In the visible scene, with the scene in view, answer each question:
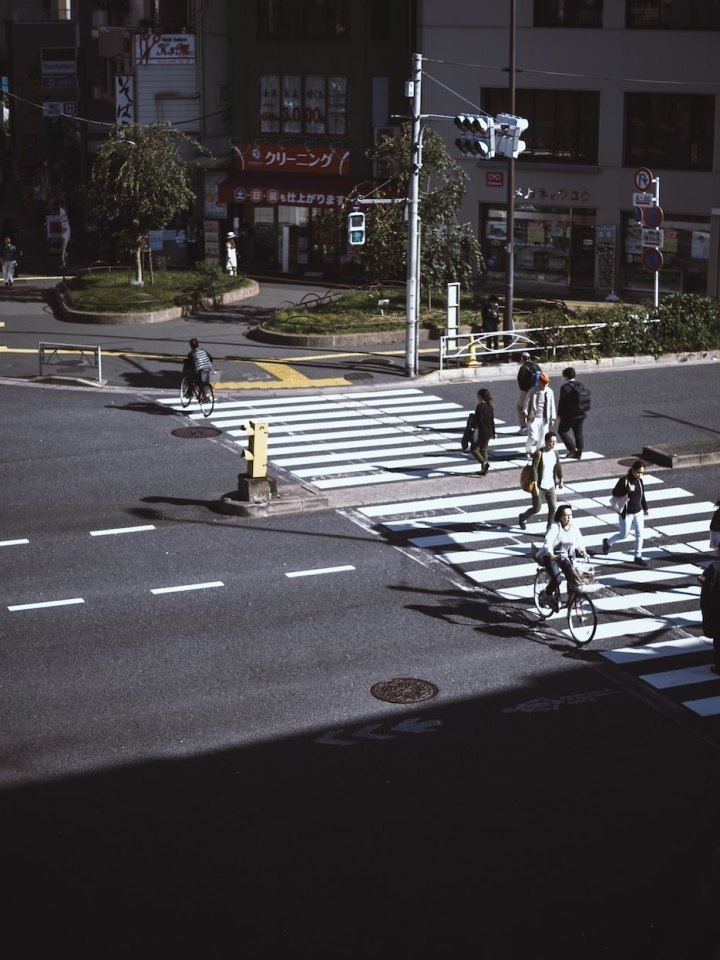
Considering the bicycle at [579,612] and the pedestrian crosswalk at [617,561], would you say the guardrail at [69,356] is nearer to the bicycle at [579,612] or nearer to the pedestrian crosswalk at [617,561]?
the pedestrian crosswalk at [617,561]

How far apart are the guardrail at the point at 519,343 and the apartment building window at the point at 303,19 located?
58.5 ft

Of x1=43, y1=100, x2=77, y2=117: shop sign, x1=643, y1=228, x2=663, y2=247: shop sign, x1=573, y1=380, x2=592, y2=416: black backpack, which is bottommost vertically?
x1=573, y1=380, x2=592, y2=416: black backpack

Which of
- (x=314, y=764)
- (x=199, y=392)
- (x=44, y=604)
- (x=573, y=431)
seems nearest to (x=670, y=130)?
(x=573, y=431)

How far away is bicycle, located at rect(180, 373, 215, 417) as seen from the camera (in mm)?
29141

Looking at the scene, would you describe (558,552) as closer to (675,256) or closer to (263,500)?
(263,500)

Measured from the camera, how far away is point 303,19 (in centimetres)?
4897

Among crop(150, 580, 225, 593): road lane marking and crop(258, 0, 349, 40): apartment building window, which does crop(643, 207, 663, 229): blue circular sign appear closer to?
crop(258, 0, 349, 40): apartment building window

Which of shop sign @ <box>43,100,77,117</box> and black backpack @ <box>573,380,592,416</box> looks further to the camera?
shop sign @ <box>43,100,77,117</box>

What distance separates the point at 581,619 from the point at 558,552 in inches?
37.2

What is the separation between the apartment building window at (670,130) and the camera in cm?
4462

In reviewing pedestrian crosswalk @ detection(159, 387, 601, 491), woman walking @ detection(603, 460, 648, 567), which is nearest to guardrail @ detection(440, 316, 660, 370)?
pedestrian crosswalk @ detection(159, 387, 601, 491)

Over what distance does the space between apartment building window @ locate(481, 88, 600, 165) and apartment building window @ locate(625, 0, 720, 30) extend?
2734 millimetres

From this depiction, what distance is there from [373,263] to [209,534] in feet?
62.1

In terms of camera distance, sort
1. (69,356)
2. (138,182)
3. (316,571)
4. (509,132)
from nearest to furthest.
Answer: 1. (316,571)
2. (509,132)
3. (69,356)
4. (138,182)
